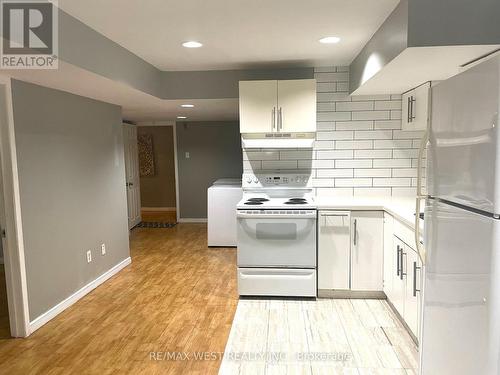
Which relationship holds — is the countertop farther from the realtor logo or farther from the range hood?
the realtor logo

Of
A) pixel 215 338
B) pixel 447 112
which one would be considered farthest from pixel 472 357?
pixel 215 338

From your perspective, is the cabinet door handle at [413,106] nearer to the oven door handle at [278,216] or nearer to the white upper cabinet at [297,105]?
the white upper cabinet at [297,105]

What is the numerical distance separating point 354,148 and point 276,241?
133 centimetres

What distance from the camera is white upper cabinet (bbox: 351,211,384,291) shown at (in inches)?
134

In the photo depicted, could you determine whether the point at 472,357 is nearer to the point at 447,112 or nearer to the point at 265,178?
the point at 447,112

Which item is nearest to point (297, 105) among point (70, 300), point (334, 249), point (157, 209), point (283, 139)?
point (283, 139)

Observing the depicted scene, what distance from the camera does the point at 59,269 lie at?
10.8 feet

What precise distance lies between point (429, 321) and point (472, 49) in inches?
58.4

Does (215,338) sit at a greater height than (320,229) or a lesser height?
lesser

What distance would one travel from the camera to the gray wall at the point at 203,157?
7078mm

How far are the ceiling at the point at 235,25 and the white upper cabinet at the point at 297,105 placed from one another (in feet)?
0.84

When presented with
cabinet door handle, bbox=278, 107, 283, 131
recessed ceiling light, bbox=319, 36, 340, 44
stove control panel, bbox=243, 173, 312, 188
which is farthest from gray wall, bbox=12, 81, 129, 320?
recessed ceiling light, bbox=319, 36, 340, 44

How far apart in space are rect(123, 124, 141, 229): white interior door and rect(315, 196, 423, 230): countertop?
3963 millimetres

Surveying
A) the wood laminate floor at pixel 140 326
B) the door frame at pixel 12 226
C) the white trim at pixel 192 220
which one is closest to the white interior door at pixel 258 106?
the wood laminate floor at pixel 140 326
